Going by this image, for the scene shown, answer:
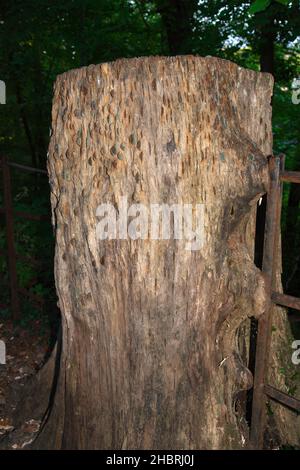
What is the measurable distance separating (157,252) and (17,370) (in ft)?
8.21

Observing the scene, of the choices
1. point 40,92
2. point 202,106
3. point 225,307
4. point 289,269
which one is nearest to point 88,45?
point 40,92

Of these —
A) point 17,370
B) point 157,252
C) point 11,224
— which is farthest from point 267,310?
point 11,224

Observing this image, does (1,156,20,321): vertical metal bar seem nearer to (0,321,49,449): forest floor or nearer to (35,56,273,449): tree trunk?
(0,321,49,449): forest floor

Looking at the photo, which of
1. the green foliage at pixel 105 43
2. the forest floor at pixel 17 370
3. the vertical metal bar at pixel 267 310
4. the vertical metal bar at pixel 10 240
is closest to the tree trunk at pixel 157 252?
the vertical metal bar at pixel 267 310

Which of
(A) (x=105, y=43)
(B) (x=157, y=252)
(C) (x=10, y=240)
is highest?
(A) (x=105, y=43)

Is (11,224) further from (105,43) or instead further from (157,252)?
(105,43)

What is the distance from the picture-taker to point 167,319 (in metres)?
2.20

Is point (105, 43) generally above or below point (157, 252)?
above

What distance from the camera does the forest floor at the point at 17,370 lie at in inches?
112

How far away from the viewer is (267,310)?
2.46 m

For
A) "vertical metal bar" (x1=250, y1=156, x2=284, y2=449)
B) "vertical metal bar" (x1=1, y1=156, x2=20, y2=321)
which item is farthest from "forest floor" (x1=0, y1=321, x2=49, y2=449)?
"vertical metal bar" (x1=250, y1=156, x2=284, y2=449)

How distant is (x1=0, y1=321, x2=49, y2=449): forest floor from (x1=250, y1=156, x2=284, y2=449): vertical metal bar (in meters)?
1.44

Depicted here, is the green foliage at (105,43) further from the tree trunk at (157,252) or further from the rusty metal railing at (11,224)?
the tree trunk at (157,252)

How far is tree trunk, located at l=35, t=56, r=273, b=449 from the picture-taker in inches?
81.0
